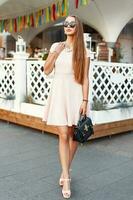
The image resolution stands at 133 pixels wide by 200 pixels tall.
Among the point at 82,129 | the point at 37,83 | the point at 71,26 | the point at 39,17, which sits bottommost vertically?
the point at 82,129

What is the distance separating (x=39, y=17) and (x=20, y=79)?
16.4 ft

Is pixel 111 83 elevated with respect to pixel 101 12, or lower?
lower

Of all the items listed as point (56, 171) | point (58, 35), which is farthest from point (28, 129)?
point (58, 35)

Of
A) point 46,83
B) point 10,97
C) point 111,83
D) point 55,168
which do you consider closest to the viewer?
point 55,168

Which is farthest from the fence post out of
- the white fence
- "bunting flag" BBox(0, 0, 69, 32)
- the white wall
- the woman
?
the white wall

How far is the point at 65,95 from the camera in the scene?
3.45 meters

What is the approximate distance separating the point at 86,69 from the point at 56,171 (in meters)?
1.51

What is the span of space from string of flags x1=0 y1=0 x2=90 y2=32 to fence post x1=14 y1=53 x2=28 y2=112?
2464mm

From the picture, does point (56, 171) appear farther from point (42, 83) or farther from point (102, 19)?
point (102, 19)

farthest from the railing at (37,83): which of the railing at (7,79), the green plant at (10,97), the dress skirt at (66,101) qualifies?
the dress skirt at (66,101)

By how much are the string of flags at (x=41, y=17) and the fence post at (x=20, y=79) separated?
246 cm

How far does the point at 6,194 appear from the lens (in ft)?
11.6

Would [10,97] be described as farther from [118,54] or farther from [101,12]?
[118,54]

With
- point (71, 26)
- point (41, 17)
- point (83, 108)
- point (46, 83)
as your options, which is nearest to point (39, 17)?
point (41, 17)
